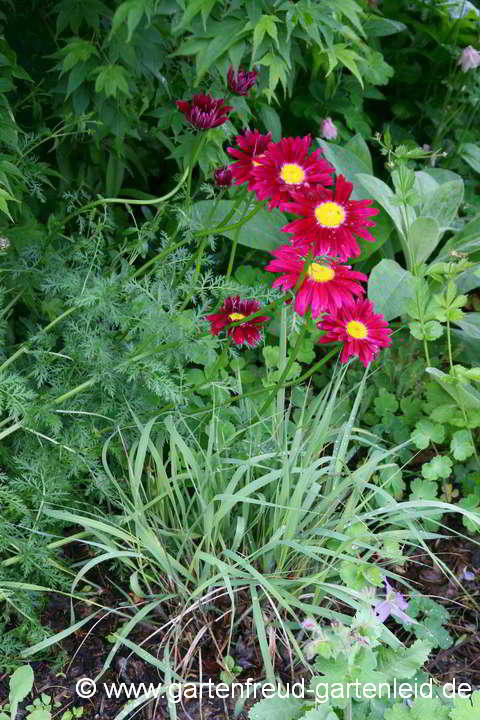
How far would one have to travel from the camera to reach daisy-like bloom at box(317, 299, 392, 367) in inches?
63.1

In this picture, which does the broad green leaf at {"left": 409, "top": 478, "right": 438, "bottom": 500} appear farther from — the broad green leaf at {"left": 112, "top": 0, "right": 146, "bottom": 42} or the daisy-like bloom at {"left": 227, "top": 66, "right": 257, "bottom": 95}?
the broad green leaf at {"left": 112, "top": 0, "right": 146, "bottom": 42}

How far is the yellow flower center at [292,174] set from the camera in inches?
58.7

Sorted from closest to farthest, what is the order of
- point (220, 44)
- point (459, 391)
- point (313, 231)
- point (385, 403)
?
point (313, 231) → point (220, 44) → point (459, 391) → point (385, 403)

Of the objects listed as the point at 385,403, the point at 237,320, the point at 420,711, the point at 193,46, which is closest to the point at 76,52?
the point at 193,46

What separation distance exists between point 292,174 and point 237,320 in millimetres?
344

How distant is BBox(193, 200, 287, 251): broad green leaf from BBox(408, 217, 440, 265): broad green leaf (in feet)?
1.42

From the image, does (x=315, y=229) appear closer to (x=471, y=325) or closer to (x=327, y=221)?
(x=327, y=221)

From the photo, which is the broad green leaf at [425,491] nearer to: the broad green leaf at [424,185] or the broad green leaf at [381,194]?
the broad green leaf at [381,194]

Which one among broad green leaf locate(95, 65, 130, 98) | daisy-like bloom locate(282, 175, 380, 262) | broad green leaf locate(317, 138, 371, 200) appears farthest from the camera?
broad green leaf locate(317, 138, 371, 200)

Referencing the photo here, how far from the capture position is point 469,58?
2924 mm

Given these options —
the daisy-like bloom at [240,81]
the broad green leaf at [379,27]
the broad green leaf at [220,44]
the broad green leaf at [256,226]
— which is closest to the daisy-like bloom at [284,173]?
the daisy-like bloom at [240,81]

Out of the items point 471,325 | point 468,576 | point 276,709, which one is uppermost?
point 471,325

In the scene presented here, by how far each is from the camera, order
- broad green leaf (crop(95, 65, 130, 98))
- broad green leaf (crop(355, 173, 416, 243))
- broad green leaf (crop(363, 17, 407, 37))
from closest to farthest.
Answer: broad green leaf (crop(95, 65, 130, 98))
broad green leaf (crop(355, 173, 416, 243))
broad green leaf (crop(363, 17, 407, 37))

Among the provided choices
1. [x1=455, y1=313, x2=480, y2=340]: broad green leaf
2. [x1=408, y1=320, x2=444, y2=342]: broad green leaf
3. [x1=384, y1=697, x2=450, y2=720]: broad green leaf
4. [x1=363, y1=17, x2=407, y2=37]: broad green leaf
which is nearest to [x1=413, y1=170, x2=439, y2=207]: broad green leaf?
[x1=455, y1=313, x2=480, y2=340]: broad green leaf
